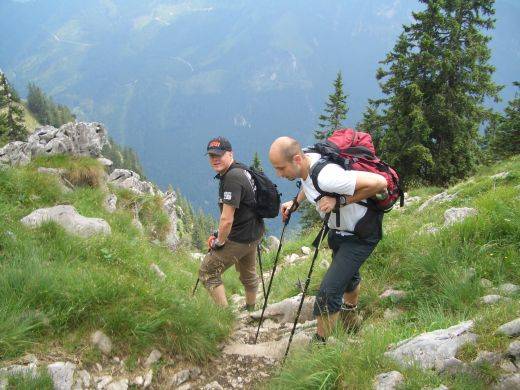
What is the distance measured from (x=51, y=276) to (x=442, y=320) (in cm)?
462

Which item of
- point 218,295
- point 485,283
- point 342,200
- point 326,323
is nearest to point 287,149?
point 342,200

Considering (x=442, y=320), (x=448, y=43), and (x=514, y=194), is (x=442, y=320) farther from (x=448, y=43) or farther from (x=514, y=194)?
(x=448, y=43)

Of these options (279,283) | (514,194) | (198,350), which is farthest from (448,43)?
(198,350)

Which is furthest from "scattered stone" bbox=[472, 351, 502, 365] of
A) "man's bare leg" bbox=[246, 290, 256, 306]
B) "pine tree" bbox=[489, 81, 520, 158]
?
"pine tree" bbox=[489, 81, 520, 158]

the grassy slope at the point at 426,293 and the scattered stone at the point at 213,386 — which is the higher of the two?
the grassy slope at the point at 426,293

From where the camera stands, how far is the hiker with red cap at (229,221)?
6.20 m

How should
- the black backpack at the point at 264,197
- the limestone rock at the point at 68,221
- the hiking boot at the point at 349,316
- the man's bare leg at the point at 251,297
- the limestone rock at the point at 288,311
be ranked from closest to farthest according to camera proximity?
the hiking boot at the point at 349,316
the black backpack at the point at 264,197
the limestone rock at the point at 288,311
the limestone rock at the point at 68,221
the man's bare leg at the point at 251,297

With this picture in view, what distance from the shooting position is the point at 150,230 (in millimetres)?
11922

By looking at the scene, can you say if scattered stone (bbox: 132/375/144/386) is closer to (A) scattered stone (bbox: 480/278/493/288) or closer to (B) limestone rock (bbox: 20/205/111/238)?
(B) limestone rock (bbox: 20/205/111/238)

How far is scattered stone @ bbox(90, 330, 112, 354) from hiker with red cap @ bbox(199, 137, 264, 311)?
2.23 m

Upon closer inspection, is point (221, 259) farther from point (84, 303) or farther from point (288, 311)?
point (84, 303)

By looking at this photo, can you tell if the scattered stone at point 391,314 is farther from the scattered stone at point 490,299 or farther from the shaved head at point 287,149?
the shaved head at point 287,149

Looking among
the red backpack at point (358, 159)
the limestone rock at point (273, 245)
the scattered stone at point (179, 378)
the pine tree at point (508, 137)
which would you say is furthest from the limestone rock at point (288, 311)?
the pine tree at point (508, 137)

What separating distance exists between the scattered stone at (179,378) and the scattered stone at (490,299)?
368 cm
